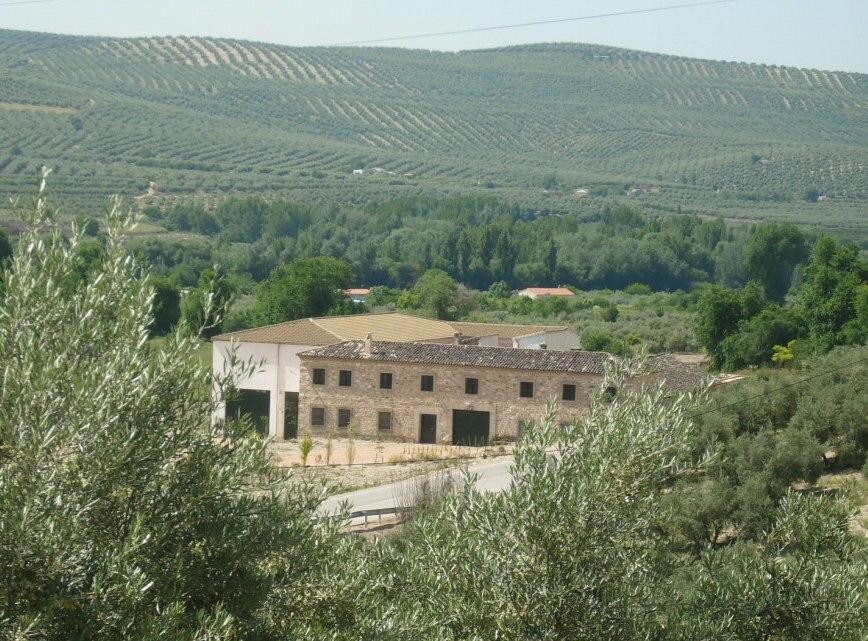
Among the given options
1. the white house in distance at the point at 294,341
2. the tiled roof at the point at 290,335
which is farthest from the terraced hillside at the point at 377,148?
the tiled roof at the point at 290,335

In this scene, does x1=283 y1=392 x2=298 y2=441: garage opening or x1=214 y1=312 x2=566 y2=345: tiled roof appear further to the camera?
x1=214 y1=312 x2=566 y2=345: tiled roof

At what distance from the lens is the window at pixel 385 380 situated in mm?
37719

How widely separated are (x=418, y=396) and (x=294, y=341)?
14.5 ft

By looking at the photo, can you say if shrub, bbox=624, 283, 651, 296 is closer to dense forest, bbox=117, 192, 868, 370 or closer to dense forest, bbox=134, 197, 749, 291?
dense forest, bbox=117, 192, 868, 370

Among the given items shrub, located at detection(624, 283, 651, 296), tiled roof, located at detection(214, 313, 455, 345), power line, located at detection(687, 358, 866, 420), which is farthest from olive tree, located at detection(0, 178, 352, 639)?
shrub, located at detection(624, 283, 651, 296)

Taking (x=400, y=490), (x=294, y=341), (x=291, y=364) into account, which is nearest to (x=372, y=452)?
(x=291, y=364)

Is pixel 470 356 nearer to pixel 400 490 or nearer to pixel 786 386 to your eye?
pixel 400 490

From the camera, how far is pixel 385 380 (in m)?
37.8

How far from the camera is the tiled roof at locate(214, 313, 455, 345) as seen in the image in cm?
3997

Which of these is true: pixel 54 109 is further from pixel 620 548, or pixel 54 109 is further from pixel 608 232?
pixel 620 548

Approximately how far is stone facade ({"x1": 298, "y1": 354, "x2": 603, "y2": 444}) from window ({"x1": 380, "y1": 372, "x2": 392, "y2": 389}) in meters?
0.09

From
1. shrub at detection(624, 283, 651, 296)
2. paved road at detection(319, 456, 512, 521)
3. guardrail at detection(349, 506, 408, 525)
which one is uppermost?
guardrail at detection(349, 506, 408, 525)

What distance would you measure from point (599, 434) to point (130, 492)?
125 inches

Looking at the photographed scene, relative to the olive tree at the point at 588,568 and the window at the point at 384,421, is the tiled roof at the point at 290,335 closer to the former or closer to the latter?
the window at the point at 384,421
